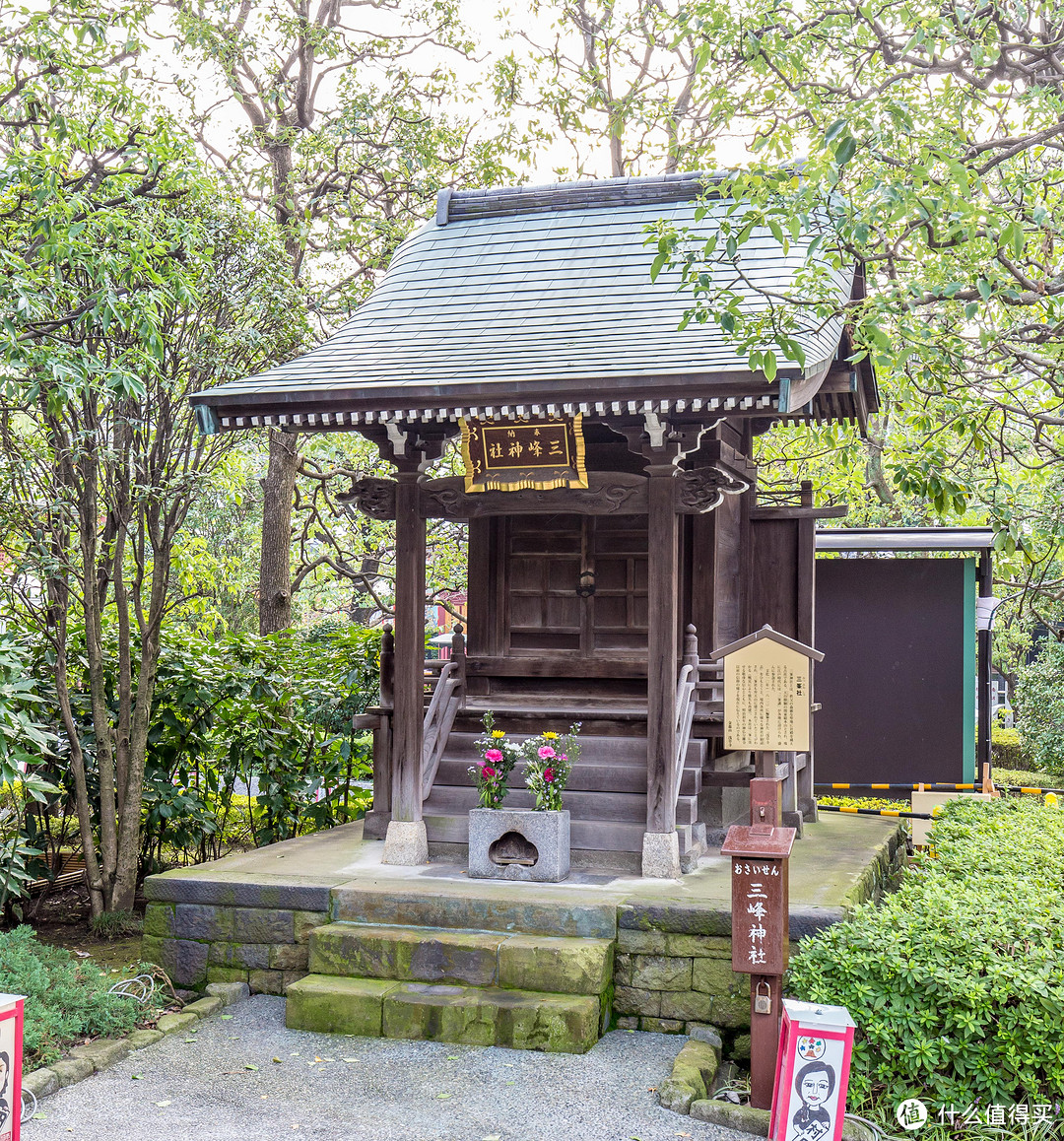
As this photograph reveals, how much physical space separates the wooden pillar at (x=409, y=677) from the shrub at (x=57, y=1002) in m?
2.20

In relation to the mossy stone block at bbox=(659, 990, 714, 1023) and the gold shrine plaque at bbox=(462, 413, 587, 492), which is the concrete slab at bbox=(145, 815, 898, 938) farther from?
the gold shrine plaque at bbox=(462, 413, 587, 492)

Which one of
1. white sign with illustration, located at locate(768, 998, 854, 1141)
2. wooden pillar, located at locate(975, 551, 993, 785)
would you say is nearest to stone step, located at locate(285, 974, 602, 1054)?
white sign with illustration, located at locate(768, 998, 854, 1141)

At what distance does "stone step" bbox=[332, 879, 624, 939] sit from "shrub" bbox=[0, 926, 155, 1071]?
1.37 meters

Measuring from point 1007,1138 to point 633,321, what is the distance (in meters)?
5.52

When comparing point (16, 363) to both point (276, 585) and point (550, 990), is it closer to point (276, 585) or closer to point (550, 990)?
point (550, 990)

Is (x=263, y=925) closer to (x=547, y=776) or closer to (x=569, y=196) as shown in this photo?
(x=547, y=776)

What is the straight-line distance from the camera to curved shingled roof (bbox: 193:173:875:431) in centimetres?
693

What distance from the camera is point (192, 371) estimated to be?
8.68 m

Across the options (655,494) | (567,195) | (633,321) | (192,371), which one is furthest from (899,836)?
(192,371)

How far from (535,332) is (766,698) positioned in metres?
3.36

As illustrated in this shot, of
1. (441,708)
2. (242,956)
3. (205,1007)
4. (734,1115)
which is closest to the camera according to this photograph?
(734,1115)

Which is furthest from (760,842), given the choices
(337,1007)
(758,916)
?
(337,1007)

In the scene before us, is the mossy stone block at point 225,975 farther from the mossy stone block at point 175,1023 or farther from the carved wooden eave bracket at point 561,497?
the carved wooden eave bracket at point 561,497

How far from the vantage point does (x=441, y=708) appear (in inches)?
343
